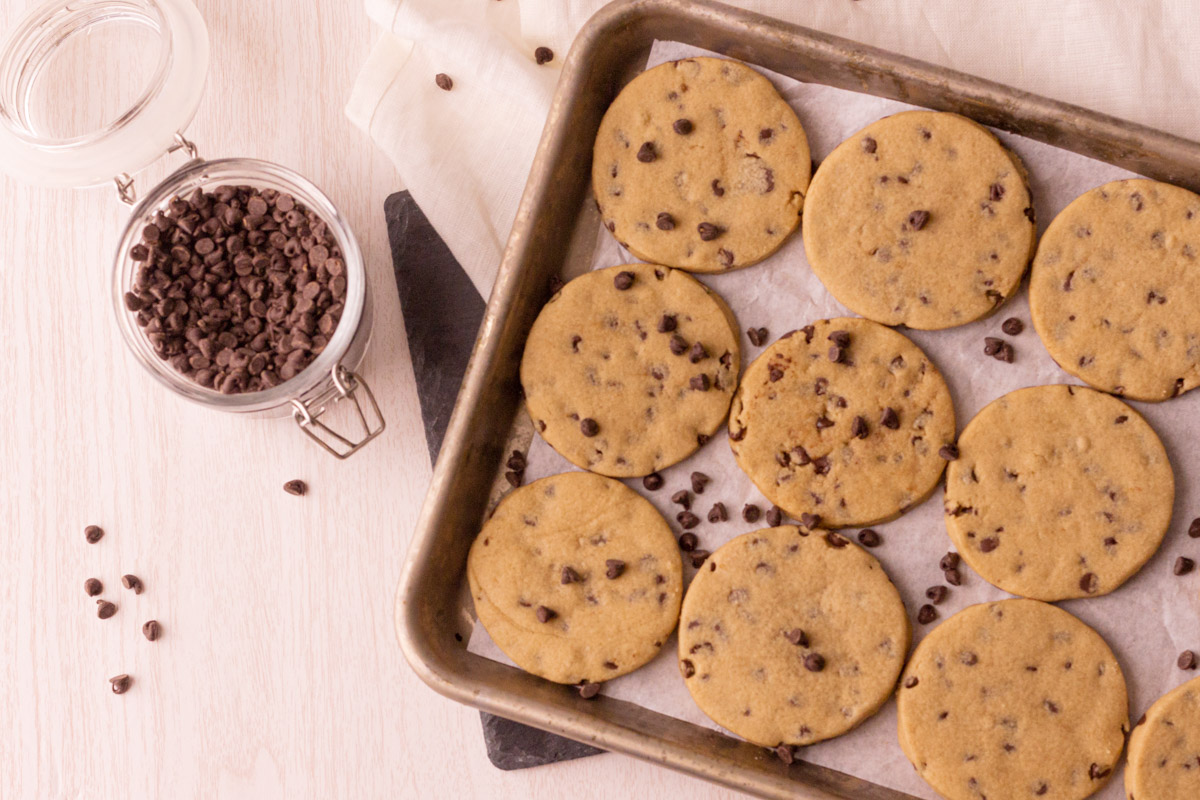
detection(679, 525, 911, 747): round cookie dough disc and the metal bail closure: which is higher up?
the metal bail closure

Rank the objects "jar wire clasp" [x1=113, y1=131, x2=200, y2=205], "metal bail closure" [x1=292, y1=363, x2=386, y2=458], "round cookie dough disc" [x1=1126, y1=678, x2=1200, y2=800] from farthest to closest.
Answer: "jar wire clasp" [x1=113, y1=131, x2=200, y2=205] < "metal bail closure" [x1=292, y1=363, x2=386, y2=458] < "round cookie dough disc" [x1=1126, y1=678, x2=1200, y2=800]

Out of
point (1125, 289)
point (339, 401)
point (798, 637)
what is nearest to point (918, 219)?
point (1125, 289)

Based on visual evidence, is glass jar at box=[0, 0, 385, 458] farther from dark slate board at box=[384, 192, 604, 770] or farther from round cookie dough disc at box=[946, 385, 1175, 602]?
round cookie dough disc at box=[946, 385, 1175, 602]

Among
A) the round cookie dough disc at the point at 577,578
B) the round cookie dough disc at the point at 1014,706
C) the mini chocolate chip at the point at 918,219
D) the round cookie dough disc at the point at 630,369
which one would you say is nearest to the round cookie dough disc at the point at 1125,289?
the mini chocolate chip at the point at 918,219

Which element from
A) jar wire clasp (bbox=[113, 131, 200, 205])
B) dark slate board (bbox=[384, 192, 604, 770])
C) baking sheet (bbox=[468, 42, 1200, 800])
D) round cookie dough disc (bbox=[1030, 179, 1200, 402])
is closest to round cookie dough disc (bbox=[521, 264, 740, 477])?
baking sheet (bbox=[468, 42, 1200, 800])

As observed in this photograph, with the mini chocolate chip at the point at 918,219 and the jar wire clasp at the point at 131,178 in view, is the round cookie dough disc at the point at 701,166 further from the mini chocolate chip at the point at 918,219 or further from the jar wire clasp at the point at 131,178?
the jar wire clasp at the point at 131,178

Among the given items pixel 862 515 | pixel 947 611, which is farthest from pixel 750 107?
pixel 947 611

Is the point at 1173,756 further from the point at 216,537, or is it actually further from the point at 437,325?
the point at 216,537
